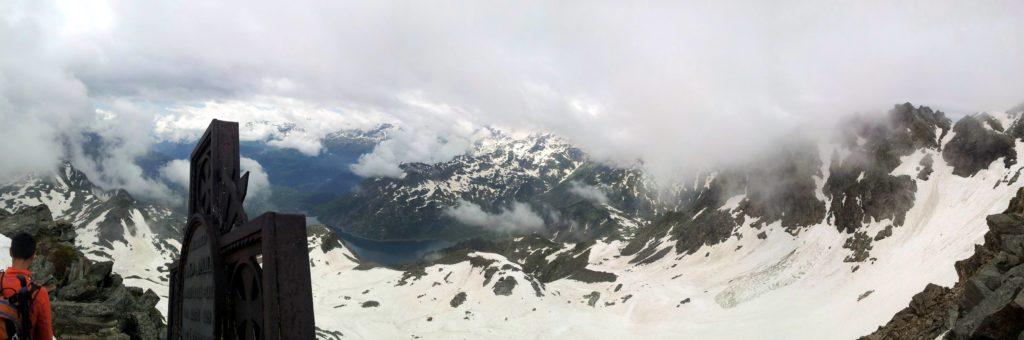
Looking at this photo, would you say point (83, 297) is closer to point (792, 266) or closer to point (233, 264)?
point (233, 264)

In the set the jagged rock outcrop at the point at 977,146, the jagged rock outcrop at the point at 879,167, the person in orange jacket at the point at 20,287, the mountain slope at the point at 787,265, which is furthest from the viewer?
the jagged rock outcrop at the point at 879,167

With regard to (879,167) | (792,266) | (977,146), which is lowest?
(792,266)

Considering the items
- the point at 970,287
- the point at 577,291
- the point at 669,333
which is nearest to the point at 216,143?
the point at 970,287

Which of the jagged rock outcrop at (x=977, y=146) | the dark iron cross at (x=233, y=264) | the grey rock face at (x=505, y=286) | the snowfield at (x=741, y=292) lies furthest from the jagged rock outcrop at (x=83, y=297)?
the jagged rock outcrop at (x=977, y=146)

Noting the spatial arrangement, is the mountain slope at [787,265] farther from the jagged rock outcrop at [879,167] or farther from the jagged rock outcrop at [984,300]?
the jagged rock outcrop at [984,300]

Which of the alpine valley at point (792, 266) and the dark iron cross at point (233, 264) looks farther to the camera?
the alpine valley at point (792, 266)

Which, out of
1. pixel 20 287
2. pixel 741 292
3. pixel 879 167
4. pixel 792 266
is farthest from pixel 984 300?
pixel 879 167
